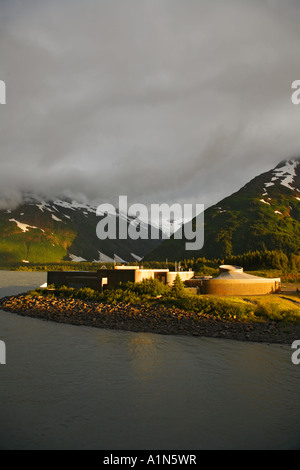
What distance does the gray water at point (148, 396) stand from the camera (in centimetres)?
1480

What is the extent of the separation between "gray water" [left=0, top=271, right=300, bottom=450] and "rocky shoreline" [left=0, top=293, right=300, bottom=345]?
3.61m

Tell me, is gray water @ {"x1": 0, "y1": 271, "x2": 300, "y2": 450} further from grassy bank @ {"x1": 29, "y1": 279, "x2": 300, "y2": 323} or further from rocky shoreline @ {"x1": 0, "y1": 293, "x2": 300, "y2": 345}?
grassy bank @ {"x1": 29, "y1": 279, "x2": 300, "y2": 323}

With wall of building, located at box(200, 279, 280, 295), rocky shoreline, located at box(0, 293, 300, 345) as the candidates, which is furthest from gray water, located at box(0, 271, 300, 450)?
wall of building, located at box(200, 279, 280, 295)

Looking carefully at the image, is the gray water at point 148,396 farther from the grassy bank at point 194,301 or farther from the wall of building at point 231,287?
the wall of building at point 231,287

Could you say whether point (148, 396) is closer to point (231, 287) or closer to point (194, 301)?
point (194, 301)

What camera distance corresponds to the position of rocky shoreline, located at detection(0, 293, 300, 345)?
117 feet

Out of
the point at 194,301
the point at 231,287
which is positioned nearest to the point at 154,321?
the point at 194,301

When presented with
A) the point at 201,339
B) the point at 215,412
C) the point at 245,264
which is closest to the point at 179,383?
the point at 215,412

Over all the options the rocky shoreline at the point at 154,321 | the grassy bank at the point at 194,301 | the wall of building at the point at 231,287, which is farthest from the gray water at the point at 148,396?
the wall of building at the point at 231,287

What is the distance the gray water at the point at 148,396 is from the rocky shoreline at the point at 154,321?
361 cm
